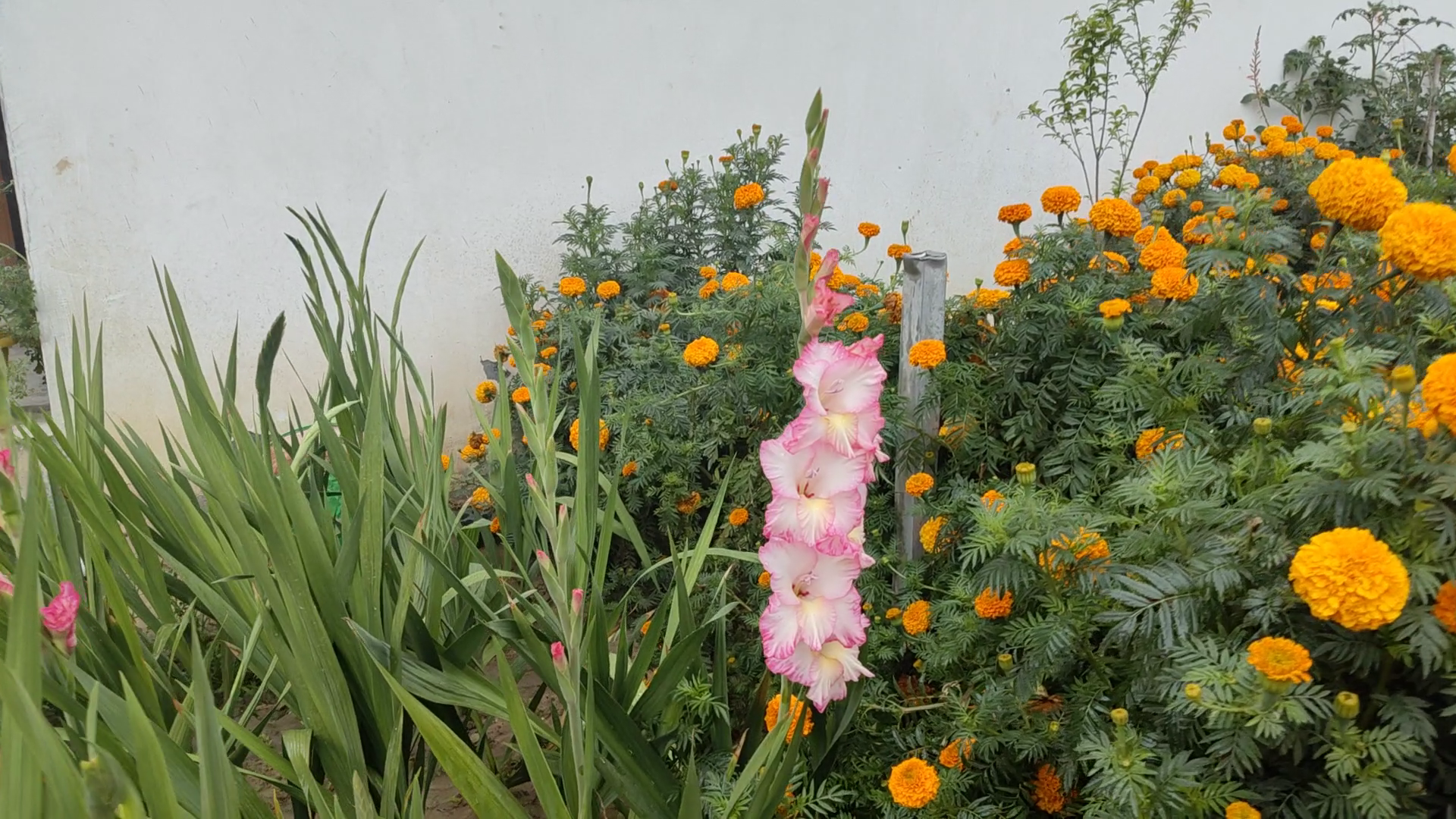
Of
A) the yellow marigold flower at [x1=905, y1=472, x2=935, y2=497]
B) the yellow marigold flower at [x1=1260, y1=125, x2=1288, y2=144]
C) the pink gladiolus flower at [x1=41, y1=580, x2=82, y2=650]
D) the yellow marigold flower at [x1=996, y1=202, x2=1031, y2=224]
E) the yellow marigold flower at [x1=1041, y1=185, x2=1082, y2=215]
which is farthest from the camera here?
the yellow marigold flower at [x1=1260, y1=125, x2=1288, y2=144]

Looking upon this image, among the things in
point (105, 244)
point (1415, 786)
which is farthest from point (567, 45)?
point (1415, 786)

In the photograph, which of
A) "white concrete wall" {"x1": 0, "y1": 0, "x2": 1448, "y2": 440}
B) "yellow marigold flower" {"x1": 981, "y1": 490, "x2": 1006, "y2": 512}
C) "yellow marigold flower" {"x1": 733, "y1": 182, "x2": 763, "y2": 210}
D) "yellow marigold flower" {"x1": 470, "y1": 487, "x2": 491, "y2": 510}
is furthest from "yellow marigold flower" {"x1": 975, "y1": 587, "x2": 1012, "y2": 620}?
"white concrete wall" {"x1": 0, "y1": 0, "x2": 1448, "y2": 440}

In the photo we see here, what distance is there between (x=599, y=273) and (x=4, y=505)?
2.10m

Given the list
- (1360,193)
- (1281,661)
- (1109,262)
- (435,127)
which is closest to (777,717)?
(1281,661)

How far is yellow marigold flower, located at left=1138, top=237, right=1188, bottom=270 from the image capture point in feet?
4.91

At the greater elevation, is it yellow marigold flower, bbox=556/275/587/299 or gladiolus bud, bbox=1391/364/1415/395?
yellow marigold flower, bbox=556/275/587/299

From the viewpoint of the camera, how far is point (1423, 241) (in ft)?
2.93

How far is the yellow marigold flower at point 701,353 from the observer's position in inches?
70.9

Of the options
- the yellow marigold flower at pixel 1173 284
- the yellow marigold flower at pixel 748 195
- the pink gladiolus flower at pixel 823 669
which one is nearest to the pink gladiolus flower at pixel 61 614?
the pink gladiolus flower at pixel 823 669

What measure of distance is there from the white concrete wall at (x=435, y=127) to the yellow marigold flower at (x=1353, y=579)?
100.0 inches

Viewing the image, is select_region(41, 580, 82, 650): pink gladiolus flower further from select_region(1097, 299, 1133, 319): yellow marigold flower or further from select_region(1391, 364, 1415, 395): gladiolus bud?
select_region(1097, 299, 1133, 319): yellow marigold flower

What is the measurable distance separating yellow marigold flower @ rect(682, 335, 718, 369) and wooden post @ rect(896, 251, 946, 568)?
40cm

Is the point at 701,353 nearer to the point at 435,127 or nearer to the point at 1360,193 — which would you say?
the point at 1360,193

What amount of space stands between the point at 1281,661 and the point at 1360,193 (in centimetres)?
58
